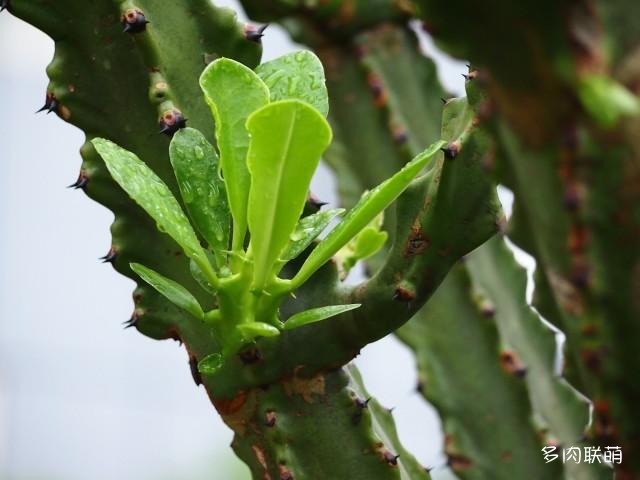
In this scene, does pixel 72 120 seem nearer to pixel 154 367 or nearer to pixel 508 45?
pixel 508 45

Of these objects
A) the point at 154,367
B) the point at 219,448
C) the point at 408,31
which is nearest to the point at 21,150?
the point at 154,367

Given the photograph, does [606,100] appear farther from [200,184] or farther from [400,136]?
[400,136]

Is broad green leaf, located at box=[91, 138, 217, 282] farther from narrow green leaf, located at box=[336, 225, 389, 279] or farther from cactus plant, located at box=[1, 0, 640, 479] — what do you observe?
narrow green leaf, located at box=[336, 225, 389, 279]

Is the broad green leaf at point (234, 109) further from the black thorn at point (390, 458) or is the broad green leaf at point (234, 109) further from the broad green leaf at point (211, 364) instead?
the black thorn at point (390, 458)

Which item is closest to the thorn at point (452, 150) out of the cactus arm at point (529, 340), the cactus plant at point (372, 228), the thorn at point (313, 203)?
the cactus plant at point (372, 228)

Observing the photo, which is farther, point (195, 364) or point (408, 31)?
point (408, 31)

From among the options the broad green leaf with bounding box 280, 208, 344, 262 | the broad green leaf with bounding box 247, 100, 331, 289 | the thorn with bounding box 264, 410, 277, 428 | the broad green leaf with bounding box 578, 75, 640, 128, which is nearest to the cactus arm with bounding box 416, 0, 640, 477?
the broad green leaf with bounding box 578, 75, 640, 128

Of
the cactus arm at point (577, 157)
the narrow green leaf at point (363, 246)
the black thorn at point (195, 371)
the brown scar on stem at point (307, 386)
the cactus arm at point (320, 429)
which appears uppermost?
the narrow green leaf at point (363, 246)
